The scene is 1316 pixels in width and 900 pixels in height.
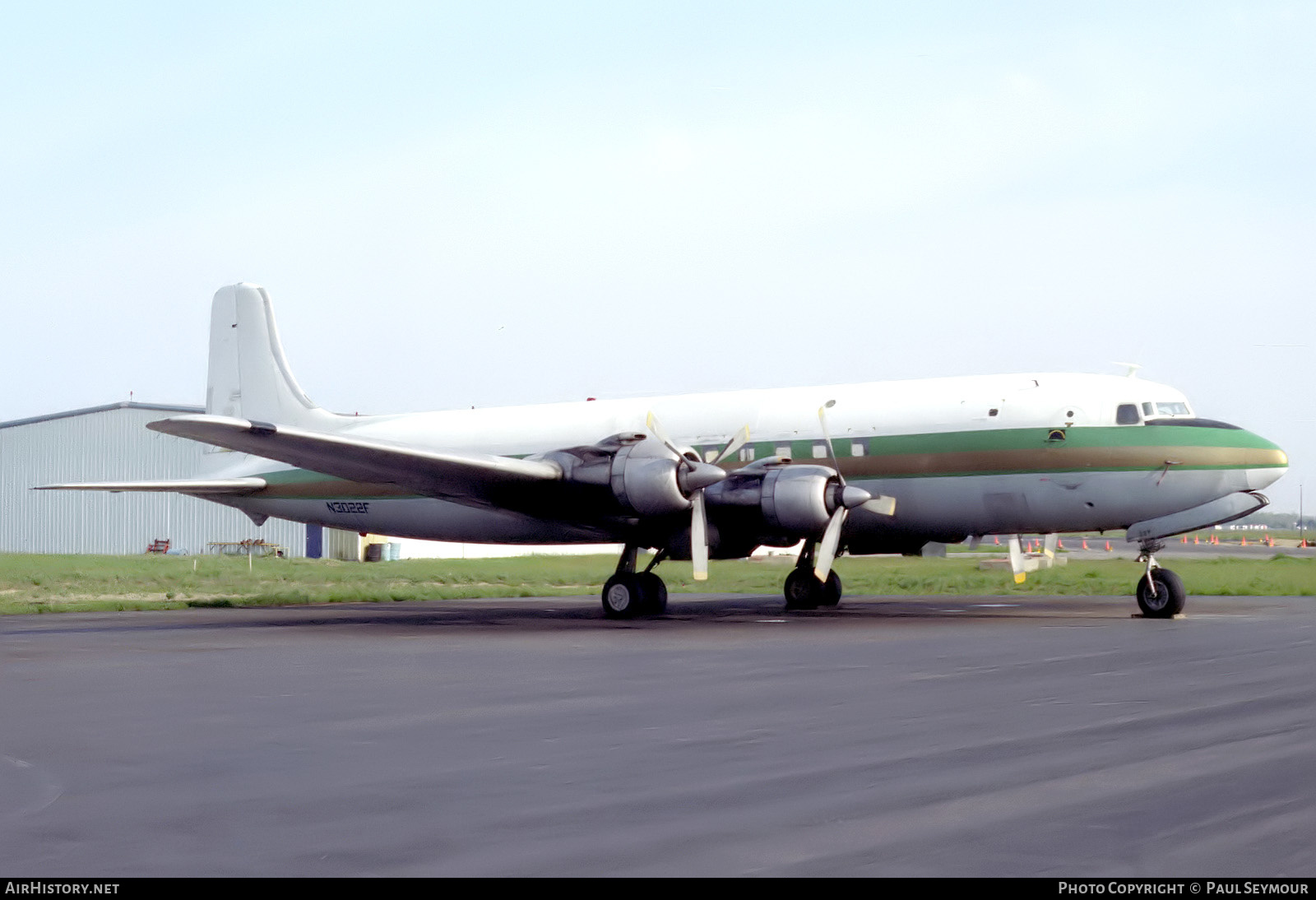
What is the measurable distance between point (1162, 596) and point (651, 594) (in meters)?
8.01

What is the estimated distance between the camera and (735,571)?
3962 centimetres

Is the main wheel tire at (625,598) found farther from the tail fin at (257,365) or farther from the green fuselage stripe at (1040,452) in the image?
the tail fin at (257,365)

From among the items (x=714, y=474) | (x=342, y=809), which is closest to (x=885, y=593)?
(x=714, y=474)

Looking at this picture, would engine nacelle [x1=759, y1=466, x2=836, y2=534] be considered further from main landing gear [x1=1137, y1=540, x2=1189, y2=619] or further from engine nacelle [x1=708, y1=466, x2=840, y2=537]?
main landing gear [x1=1137, y1=540, x2=1189, y2=619]

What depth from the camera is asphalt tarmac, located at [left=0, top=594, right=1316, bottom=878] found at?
5.46m

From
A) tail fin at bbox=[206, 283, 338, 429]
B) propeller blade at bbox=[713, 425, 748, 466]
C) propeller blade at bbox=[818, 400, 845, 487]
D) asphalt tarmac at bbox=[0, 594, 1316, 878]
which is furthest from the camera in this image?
tail fin at bbox=[206, 283, 338, 429]

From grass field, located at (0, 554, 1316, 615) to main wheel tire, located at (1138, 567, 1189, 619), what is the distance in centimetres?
912

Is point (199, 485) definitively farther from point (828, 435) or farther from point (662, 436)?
point (828, 435)

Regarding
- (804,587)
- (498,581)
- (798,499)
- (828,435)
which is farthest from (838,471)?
(498,581)

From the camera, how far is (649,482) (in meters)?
21.3

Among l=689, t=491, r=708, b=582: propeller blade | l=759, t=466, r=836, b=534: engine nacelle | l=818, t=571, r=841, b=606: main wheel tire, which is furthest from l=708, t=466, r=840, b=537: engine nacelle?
l=818, t=571, r=841, b=606: main wheel tire

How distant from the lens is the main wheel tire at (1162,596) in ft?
65.6

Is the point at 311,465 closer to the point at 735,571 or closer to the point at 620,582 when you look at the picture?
the point at 620,582

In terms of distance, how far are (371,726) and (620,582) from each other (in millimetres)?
13330
